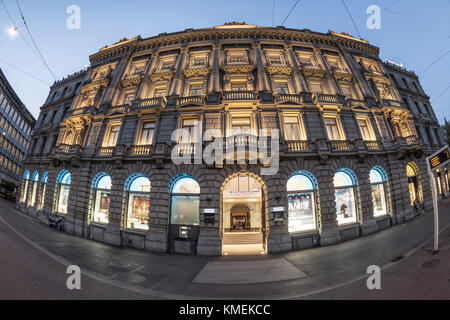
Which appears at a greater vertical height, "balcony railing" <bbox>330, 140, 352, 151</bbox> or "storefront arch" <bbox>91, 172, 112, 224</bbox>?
"balcony railing" <bbox>330, 140, 352, 151</bbox>

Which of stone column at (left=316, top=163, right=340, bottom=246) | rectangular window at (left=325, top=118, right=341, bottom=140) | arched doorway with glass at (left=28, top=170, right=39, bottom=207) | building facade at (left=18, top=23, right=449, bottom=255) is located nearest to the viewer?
stone column at (left=316, top=163, right=340, bottom=246)

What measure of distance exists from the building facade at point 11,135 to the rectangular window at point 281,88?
51308 millimetres

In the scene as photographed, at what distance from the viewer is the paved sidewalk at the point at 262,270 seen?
5.85m

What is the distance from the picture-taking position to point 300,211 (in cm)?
1210

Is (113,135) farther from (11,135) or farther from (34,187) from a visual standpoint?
(11,135)

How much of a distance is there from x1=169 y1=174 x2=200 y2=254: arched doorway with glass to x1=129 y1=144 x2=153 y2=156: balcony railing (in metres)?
3.39

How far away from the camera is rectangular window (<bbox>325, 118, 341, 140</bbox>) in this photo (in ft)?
46.3

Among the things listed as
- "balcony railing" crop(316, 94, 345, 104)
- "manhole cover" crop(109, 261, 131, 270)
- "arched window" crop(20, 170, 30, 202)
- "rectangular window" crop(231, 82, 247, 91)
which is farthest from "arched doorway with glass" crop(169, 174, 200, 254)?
"arched window" crop(20, 170, 30, 202)

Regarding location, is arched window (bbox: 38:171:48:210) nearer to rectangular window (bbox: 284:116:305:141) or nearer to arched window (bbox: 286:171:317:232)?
arched window (bbox: 286:171:317:232)

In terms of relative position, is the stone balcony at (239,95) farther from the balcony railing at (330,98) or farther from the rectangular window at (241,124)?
the balcony railing at (330,98)

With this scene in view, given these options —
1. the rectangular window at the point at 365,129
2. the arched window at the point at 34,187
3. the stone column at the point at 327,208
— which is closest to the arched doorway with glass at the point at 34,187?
the arched window at the point at 34,187

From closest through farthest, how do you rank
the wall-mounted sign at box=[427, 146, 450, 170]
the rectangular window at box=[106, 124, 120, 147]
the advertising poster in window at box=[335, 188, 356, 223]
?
the wall-mounted sign at box=[427, 146, 450, 170] → the advertising poster in window at box=[335, 188, 356, 223] → the rectangular window at box=[106, 124, 120, 147]

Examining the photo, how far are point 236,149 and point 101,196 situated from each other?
13091 mm

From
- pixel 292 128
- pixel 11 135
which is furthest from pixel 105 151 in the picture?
pixel 11 135
